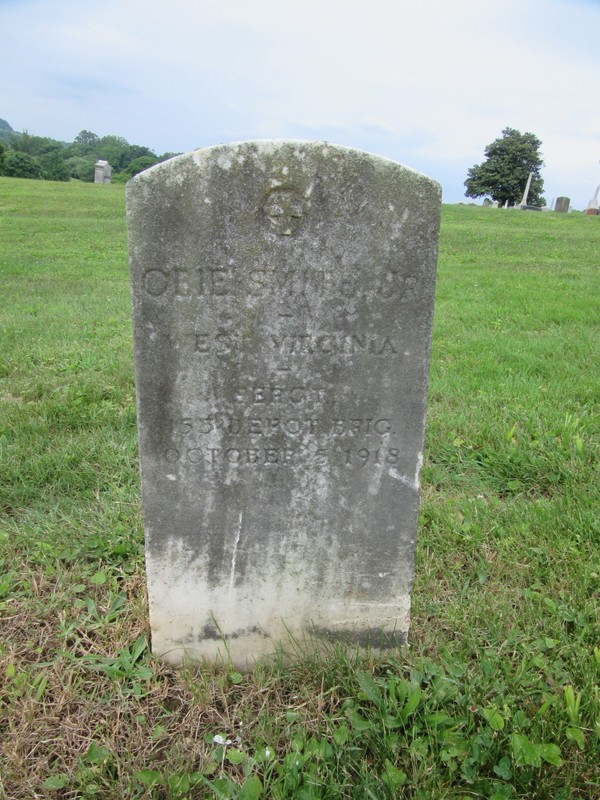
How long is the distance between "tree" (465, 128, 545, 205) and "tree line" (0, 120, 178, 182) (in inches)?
1092

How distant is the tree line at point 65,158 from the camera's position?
5159 cm

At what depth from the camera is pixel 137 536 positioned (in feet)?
10.1

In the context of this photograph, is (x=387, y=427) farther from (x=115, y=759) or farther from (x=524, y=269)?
(x=524, y=269)

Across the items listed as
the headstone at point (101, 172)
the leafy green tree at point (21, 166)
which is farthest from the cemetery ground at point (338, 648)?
the leafy green tree at point (21, 166)

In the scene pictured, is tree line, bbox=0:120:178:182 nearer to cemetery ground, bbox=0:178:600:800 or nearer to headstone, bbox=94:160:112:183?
headstone, bbox=94:160:112:183

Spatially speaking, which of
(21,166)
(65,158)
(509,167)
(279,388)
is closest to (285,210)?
(279,388)

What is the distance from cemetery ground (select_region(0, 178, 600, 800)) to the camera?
1.92 m

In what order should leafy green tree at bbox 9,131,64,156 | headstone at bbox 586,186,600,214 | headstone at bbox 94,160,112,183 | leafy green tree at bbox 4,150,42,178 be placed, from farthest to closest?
leafy green tree at bbox 9,131,64,156 → leafy green tree at bbox 4,150,42,178 → headstone at bbox 94,160,112,183 → headstone at bbox 586,186,600,214

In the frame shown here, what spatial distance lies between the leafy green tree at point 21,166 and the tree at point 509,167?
39612 millimetres

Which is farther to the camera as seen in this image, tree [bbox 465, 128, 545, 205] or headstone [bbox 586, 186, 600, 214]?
tree [bbox 465, 128, 545, 205]

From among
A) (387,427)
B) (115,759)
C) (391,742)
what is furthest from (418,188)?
(115,759)

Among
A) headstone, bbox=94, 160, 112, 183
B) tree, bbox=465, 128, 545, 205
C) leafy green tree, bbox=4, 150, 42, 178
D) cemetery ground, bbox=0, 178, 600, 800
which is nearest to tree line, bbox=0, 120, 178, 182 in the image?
leafy green tree, bbox=4, 150, 42, 178

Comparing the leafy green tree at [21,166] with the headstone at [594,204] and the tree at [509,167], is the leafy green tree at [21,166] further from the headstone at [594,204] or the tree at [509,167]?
the headstone at [594,204]

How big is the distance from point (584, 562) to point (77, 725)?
229 centimetres
